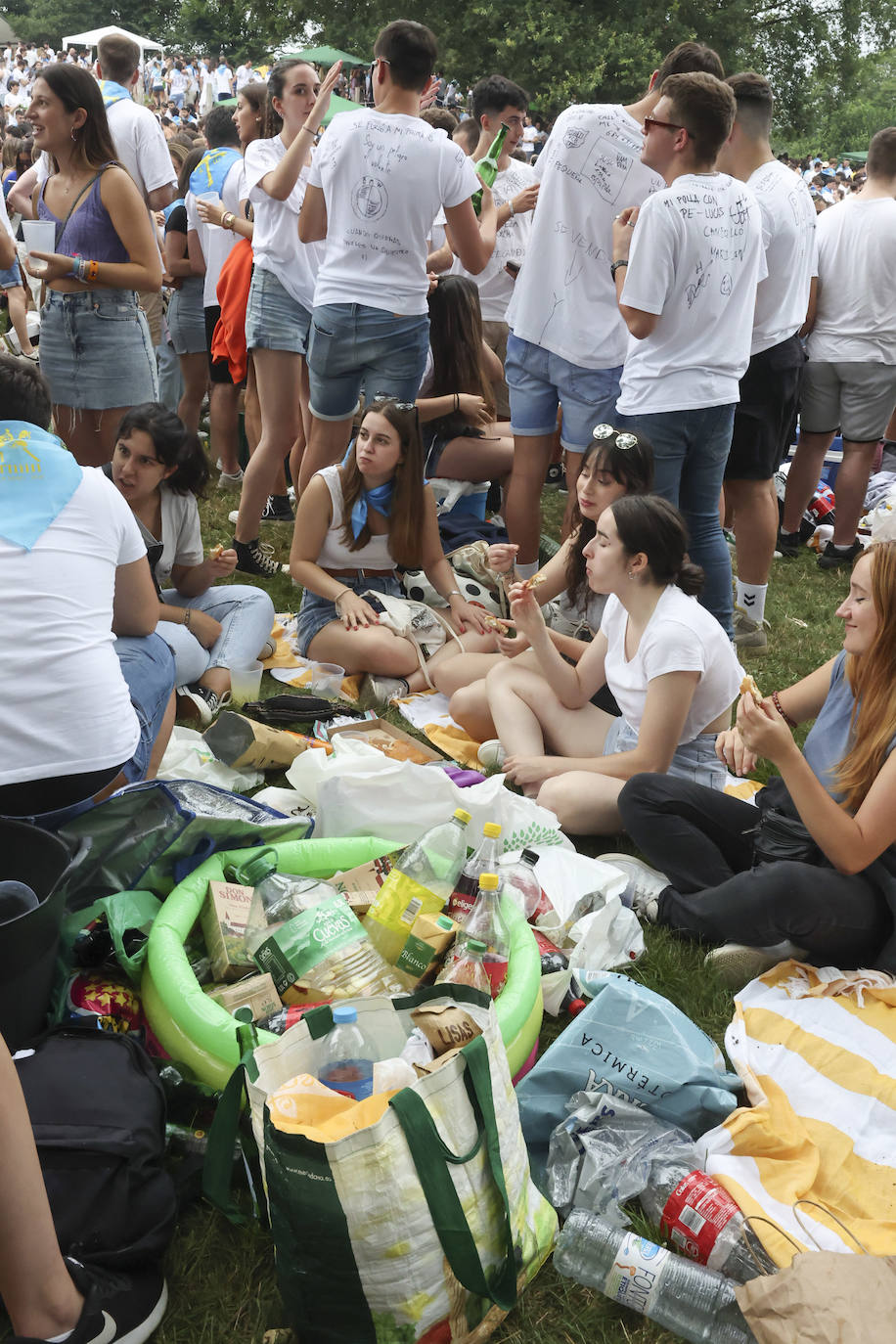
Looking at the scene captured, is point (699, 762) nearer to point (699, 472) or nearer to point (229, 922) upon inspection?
point (699, 472)

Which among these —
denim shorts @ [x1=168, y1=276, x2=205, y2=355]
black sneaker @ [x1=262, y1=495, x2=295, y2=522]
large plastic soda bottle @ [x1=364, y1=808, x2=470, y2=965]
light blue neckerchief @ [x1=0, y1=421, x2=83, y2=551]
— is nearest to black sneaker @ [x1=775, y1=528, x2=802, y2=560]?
black sneaker @ [x1=262, y1=495, x2=295, y2=522]

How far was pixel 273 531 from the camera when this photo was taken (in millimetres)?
5602

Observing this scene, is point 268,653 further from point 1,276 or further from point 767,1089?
point 1,276

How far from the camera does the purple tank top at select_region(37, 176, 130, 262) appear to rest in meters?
3.91

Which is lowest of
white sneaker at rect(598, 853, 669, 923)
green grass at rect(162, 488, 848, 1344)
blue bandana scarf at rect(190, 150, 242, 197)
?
green grass at rect(162, 488, 848, 1344)

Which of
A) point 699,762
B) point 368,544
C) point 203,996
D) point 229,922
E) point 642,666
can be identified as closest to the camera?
point 203,996

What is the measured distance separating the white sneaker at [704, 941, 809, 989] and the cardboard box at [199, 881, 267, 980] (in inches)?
44.6

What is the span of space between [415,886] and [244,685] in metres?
1.77

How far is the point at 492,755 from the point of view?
3.72 meters

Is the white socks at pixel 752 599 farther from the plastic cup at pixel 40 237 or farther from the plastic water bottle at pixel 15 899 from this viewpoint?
the plastic water bottle at pixel 15 899

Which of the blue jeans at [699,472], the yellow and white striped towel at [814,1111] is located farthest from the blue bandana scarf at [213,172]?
the yellow and white striped towel at [814,1111]

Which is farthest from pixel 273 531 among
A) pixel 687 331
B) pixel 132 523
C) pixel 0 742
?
pixel 0 742

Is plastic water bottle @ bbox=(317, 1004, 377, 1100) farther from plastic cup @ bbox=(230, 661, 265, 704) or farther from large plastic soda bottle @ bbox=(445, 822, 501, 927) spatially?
plastic cup @ bbox=(230, 661, 265, 704)

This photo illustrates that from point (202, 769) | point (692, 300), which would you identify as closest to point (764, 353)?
point (692, 300)
